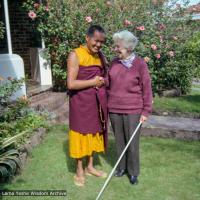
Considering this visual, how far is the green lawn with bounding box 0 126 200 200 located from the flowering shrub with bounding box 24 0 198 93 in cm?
316

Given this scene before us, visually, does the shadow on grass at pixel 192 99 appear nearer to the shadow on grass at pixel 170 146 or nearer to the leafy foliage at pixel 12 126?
the shadow on grass at pixel 170 146

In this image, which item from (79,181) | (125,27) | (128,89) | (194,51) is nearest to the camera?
(128,89)

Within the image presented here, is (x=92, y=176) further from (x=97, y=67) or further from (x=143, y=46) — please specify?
(x=143, y=46)

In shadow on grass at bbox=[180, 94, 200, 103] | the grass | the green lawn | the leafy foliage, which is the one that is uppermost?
the leafy foliage

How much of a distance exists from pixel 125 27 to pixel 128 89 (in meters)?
→ 4.96

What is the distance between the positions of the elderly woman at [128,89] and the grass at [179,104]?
380 centimetres

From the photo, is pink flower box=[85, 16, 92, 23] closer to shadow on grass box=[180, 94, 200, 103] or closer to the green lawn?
shadow on grass box=[180, 94, 200, 103]

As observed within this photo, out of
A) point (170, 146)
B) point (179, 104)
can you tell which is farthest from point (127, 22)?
point (170, 146)

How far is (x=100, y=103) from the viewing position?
4.54 meters

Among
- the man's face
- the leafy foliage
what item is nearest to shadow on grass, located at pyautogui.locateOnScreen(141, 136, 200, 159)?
the leafy foliage

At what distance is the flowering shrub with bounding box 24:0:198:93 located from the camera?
8.84 metres

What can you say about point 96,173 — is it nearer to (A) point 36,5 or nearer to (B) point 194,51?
(A) point 36,5

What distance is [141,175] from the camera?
16.4 feet

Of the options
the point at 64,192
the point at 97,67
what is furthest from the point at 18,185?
the point at 97,67
